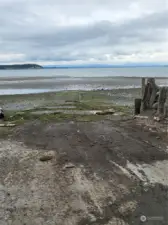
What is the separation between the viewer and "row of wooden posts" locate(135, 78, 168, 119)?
1492 centimetres

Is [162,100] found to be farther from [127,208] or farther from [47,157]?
[127,208]

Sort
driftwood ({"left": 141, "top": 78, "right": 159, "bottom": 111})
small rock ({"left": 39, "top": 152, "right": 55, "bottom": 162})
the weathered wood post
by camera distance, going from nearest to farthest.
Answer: small rock ({"left": 39, "top": 152, "right": 55, "bottom": 162}) → the weathered wood post → driftwood ({"left": 141, "top": 78, "right": 159, "bottom": 111})

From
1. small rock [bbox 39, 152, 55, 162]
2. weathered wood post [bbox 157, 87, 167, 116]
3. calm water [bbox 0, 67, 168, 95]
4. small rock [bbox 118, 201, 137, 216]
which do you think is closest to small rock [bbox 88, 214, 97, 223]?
small rock [bbox 118, 201, 137, 216]

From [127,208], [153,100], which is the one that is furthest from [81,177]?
[153,100]

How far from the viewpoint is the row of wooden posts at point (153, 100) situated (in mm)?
14922

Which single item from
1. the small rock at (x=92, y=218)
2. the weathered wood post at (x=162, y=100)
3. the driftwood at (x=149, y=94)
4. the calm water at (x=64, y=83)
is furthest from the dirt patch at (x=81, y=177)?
the calm water at (x=64, y=83)

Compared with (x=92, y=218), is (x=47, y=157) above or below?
above

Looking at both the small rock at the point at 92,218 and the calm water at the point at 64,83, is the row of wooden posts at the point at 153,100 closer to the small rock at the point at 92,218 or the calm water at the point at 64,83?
the small rock at the point at 92,218

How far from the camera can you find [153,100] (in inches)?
632

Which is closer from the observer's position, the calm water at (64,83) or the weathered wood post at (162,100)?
the weathered wood post at (162,100)

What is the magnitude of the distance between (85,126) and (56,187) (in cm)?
636

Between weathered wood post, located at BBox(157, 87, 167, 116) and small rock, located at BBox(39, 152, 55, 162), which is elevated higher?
weathered wood post, located at BBox(157, 87, 167, 116)

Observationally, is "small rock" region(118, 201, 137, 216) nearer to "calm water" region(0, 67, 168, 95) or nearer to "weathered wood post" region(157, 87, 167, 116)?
"weathered wood post" region(157, 87, 167, 116)

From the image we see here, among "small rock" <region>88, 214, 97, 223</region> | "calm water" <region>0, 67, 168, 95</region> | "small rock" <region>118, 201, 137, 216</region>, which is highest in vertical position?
"calm water" <region>0, 67, 168, 95</region>
